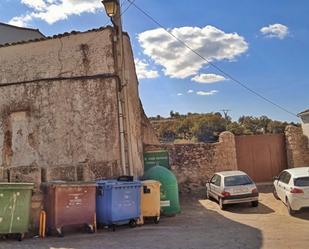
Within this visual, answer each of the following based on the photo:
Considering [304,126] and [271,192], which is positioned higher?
[304,126]

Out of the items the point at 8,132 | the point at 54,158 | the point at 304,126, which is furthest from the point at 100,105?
the point at 304,126

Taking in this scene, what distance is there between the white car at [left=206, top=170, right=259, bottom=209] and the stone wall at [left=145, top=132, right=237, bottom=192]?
393cm

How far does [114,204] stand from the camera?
35.3 ft

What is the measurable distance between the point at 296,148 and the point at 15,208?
15023mm

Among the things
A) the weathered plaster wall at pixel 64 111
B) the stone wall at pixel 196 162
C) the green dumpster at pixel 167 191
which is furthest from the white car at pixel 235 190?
the weathered plaster wall at pixel 64 111

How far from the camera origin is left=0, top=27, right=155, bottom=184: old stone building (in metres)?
13.3

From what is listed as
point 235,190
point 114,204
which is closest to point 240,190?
point 235,190

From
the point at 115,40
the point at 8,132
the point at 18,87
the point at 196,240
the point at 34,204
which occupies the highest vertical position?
the point at 115,40

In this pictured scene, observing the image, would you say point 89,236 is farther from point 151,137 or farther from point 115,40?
point 151,137

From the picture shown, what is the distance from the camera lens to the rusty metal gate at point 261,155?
21.0 metres

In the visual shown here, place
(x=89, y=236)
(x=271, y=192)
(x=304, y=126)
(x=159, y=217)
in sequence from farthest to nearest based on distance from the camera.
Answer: (x=304, y=126)
(x=271, y=192)
(x=159, y=217)
(x=89, y=236)

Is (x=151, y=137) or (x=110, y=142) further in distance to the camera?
(x=151, y=137)

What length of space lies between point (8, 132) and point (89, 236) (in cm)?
582

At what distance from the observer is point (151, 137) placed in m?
21.4
